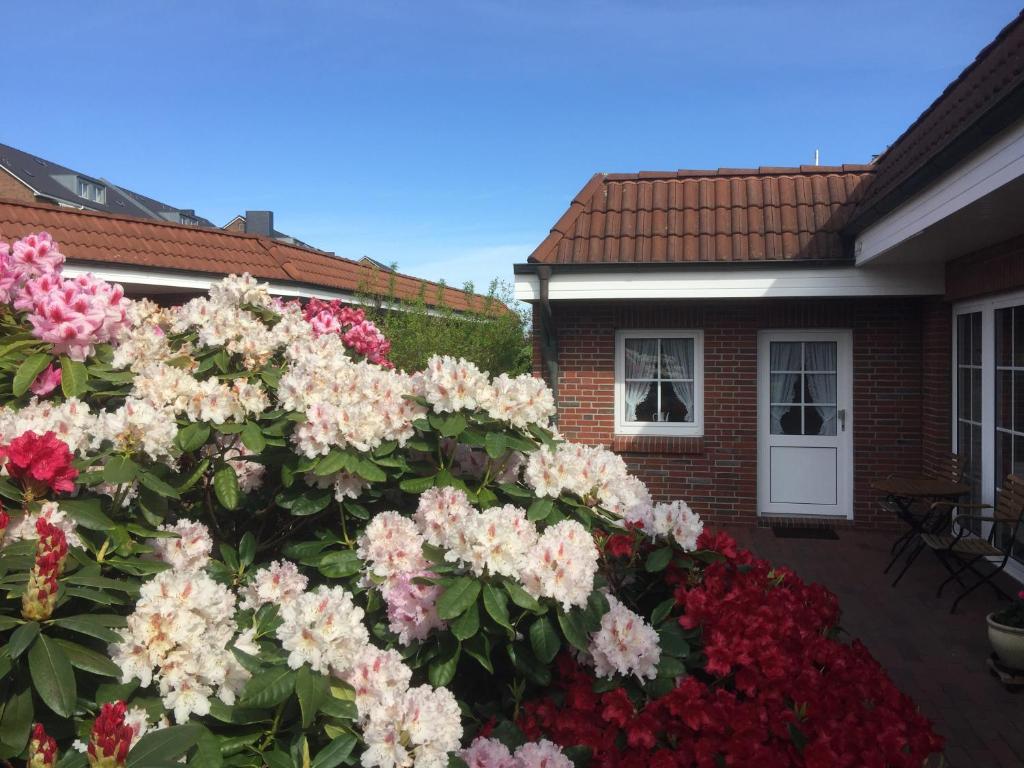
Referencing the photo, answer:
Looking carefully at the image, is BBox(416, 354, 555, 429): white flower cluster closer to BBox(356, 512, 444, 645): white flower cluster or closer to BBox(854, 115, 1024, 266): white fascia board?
BBox(356, 512, 444, 645): white flower cluster

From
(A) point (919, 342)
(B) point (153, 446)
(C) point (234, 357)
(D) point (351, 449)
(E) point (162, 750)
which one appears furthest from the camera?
(A) point (919, 342)

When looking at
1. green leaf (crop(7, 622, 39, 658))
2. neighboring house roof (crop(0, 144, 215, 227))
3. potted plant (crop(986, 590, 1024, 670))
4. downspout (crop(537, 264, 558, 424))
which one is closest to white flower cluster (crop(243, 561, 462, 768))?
green leaf (crop(7, 622, 39, 658))

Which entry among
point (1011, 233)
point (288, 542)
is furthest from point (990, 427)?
point (288, 542)

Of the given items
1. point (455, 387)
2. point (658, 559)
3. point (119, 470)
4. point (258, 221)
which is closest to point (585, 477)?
point (658, 559)

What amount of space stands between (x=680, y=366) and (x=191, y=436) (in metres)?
7.20

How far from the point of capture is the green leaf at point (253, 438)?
Result: 2.46 m

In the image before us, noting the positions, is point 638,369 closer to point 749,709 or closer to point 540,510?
point 540,510

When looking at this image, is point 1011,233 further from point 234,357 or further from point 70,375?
point 70,375

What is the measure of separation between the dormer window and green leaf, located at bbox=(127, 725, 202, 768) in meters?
46.7

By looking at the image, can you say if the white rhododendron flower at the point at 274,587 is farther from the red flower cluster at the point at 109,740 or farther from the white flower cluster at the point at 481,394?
the red flower cluster at the point at 109,740

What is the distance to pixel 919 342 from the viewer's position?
8570mm

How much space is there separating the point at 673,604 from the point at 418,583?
2.98 feet

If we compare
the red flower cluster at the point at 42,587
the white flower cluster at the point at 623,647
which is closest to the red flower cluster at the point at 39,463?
the red flower cluster at the point at 42,587

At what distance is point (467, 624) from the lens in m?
2.05
